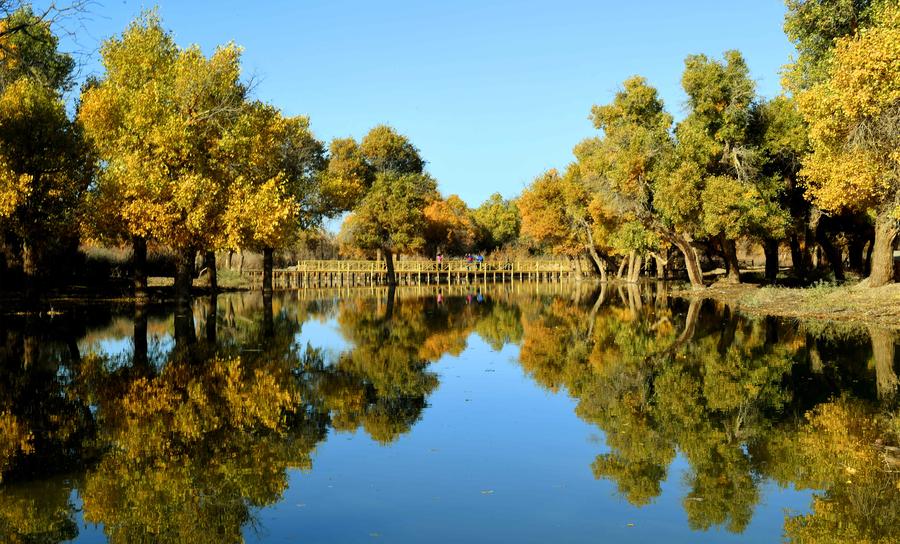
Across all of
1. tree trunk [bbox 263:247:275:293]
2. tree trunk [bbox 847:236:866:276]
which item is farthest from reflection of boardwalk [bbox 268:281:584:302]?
tree trunk [bbox 847:236:866:276]

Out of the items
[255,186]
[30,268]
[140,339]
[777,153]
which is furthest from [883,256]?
[30,268]

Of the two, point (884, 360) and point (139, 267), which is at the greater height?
point (139, 267)

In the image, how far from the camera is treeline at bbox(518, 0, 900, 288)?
23.8 m

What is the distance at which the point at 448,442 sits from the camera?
10336 mm

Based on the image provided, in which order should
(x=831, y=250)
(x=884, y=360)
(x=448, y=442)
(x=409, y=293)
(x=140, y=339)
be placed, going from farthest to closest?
1. (x=409, y=293)
2. (x=831, y=250)
3. (x=140, y=339)
4. (x=884, y=360)
5. (x=448, y=442)

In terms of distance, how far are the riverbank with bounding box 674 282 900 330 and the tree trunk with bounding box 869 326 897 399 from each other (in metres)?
1.97

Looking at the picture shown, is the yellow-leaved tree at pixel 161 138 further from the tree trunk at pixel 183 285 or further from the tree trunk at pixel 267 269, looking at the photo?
the tree trunk at pixel 267 269

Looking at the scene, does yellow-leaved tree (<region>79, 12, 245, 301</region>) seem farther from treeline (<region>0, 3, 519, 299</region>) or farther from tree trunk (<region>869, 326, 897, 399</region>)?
tree trunk (<region>869, 326, 897, 399</region>)

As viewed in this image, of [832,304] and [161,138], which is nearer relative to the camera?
[832,304]

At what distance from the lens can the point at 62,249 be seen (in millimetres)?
41406

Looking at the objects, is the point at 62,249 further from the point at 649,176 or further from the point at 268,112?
the point at 649,176

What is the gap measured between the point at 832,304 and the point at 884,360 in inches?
513

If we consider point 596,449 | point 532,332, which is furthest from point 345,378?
point 532,332

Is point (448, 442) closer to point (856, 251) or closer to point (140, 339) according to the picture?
point (140, 339)
